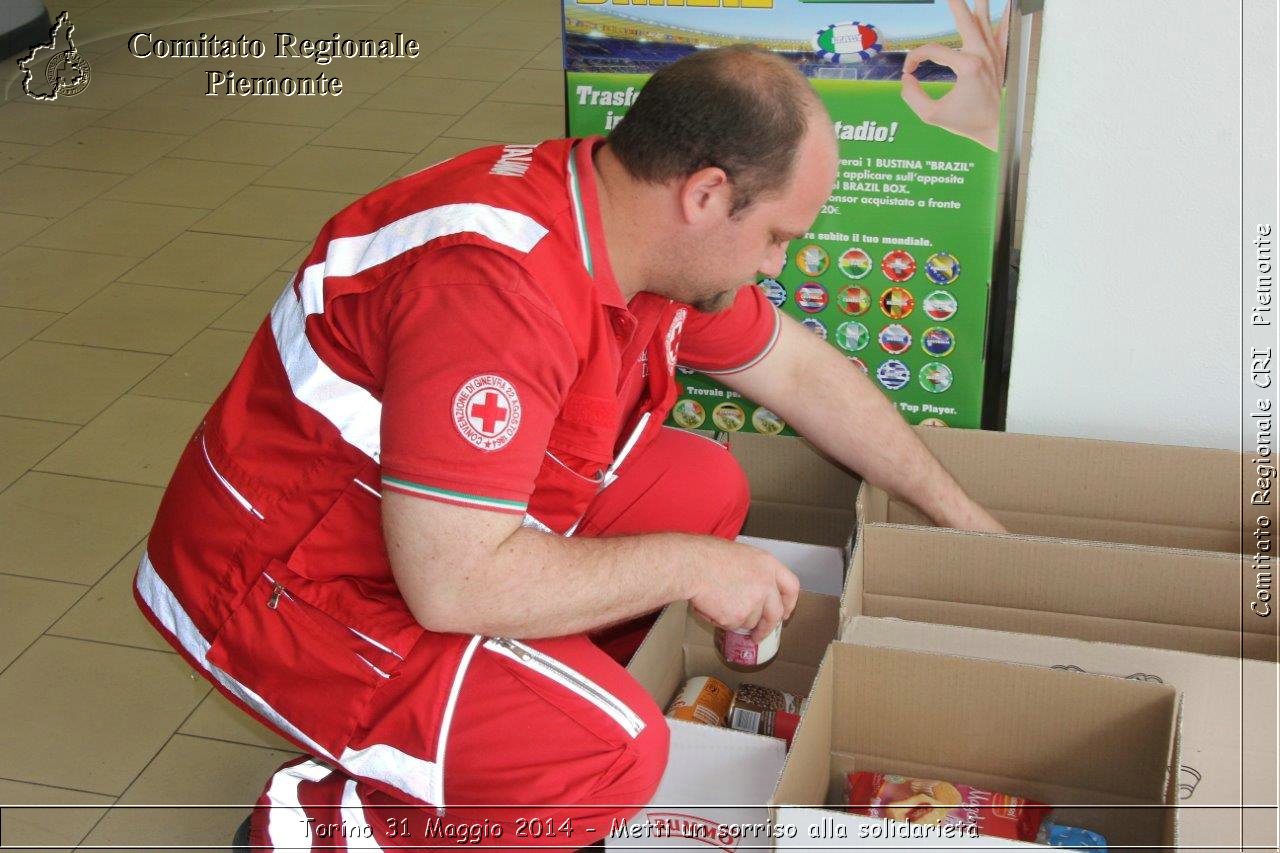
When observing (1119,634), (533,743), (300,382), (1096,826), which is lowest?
(1096,826)

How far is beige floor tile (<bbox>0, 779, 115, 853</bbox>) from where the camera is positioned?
1.70 metres

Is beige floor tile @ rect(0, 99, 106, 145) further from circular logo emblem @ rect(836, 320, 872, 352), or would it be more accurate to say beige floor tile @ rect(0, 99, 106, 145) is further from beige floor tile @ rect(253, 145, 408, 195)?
circular logo emblem @ rect(836, 320, 872, 352)

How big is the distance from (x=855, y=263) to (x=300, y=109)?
3.07m

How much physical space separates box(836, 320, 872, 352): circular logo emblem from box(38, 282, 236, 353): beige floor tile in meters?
1.69

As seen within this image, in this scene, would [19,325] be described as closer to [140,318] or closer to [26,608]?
[140,318]

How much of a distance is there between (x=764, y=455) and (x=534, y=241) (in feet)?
2.70

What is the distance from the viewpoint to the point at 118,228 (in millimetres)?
3584

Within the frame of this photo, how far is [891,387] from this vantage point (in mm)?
2010

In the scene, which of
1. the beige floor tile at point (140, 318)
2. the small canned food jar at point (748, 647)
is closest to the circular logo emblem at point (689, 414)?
the small canned food jar at point (748, 647)

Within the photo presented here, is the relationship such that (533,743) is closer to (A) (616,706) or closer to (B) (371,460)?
(A) (616,706)

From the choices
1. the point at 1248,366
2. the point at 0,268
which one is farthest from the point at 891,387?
the point at 0,268

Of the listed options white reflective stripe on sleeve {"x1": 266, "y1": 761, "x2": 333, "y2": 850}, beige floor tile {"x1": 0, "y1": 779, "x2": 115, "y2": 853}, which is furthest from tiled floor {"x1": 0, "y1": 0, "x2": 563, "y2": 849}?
white reflective stripe on sleeve {"x1": 266, "y1": 761, "x2": 333, "y2": 850}

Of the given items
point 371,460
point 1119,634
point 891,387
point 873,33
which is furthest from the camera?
point 891,387

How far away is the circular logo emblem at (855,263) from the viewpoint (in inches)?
76.7
